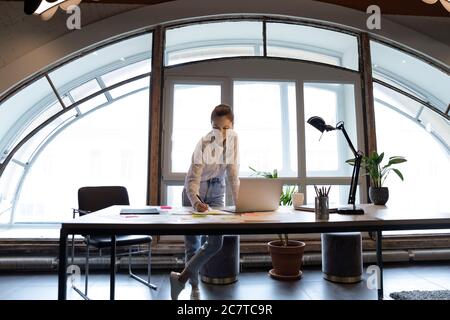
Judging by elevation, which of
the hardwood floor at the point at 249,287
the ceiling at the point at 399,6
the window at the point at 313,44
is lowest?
the hardwood floor at the point at 249,287

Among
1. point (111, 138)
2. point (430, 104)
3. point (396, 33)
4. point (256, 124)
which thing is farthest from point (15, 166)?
point (430, 104)

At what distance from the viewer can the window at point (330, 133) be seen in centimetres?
412

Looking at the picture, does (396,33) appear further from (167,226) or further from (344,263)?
(167,226)

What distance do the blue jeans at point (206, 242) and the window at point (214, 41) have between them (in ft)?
8.01

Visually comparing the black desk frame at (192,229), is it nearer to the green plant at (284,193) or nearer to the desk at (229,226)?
the desk at (229,226)

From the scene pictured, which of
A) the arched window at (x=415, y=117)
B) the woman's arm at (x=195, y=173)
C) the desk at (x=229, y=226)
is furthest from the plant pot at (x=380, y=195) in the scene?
the arched window at (x=415, y=117)

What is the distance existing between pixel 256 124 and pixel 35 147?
3054 mm

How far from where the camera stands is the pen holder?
156 cm

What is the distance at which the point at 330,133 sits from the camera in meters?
4.25

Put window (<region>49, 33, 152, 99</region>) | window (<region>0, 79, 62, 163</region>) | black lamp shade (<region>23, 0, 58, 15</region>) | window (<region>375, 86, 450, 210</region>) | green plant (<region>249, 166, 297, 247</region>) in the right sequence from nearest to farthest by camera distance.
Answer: black lamp shade (<region>23, 0, 58, 15</region>)
green plant (<region>249, 166, 297, 247</region>)
window (<region>0, 79, 62, 163</region>)
window (<region>49, 33, 152, 99</region>)
window (<region>375, 86, 450, 210</region>)

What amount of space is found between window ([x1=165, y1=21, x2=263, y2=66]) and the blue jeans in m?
2.44

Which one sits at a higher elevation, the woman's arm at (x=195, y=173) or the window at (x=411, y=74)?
the window at (x=411, y=74)

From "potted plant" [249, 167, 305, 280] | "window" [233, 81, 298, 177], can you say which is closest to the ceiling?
"window" [233, 81, 298, 177]

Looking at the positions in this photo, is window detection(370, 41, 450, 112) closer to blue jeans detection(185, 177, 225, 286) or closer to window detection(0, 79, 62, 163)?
blue jeans detection(185, 177, 225, 286)
